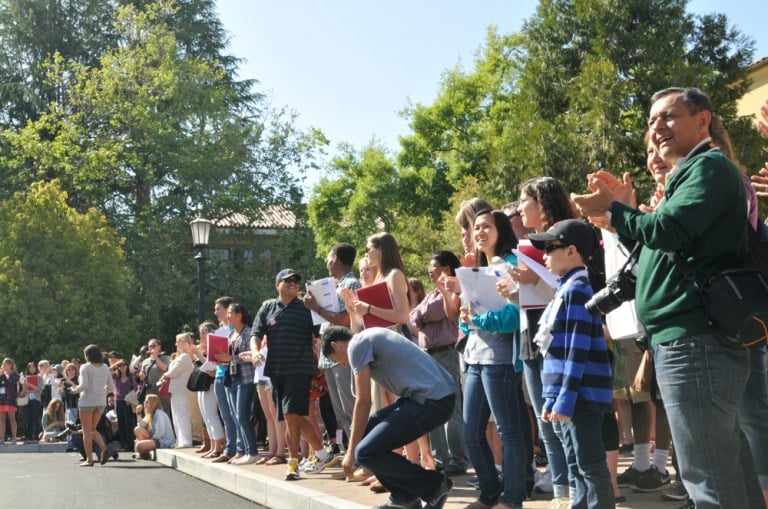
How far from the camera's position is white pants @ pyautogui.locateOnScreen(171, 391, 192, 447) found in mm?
17688

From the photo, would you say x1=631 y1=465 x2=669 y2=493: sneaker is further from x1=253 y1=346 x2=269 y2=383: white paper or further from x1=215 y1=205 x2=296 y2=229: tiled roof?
x1=215 y1=205 x2=296 y2=229: tiled roof

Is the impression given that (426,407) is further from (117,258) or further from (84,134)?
(84,134)

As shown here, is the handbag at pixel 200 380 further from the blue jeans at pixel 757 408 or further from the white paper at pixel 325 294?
the blue jeans at pixel 757 408

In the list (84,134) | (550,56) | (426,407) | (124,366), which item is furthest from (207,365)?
(84,134)

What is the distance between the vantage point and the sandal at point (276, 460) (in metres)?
12.1

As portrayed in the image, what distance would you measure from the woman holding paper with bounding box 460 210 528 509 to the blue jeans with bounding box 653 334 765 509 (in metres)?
2.71

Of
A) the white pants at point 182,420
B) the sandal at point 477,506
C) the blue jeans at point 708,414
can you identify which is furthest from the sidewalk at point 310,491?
the white pants at point 182,420

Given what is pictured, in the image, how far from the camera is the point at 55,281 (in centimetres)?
3959

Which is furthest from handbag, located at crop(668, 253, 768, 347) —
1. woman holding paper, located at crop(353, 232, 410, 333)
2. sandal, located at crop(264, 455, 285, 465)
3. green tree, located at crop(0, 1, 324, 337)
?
green tree, located at crop(0, 1, 324, 337)

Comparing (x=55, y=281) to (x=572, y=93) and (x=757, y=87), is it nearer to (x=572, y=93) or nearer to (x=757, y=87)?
(x=572, y=93)

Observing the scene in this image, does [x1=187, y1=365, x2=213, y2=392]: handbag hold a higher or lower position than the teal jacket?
lower

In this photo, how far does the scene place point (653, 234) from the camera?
3.85 metres

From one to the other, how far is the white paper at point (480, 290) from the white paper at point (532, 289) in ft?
1.57

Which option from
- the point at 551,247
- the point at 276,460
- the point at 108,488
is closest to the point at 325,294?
the point at 276,460
